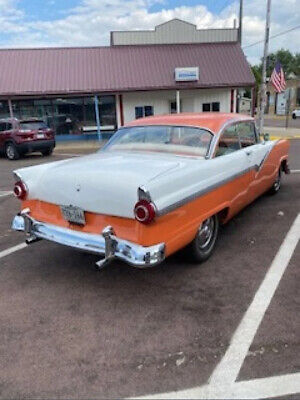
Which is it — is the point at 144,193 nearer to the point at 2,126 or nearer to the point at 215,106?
the point at 2,126

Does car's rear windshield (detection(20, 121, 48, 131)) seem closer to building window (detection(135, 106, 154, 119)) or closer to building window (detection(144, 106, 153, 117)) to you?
building window (detection(135, 106, 154, 119))

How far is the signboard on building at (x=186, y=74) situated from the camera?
22.0 m

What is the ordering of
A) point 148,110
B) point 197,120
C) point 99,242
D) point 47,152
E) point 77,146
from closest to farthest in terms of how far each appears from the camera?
point 99,242 < point 197,120 < point 47,152 < point 77,146 < point 148,110

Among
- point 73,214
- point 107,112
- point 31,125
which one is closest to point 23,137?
point 31,125

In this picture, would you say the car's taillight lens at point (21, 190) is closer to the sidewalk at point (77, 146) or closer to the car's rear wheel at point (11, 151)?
the car's rear wheel at point (11, 151)

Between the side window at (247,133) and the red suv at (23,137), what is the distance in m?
10.8

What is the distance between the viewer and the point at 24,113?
22375 mm

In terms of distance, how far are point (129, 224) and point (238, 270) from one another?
1511 millimetres

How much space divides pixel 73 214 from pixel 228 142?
232 cm

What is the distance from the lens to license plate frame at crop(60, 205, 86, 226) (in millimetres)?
3904

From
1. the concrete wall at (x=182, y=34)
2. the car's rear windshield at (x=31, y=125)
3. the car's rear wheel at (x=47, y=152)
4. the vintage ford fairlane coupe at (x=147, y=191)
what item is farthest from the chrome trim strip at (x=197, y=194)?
the concrete wall at (x=182, y=34)

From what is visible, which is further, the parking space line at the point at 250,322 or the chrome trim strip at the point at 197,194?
the chrome trim strip at the point at 197,194

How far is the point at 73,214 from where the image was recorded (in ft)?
13.0

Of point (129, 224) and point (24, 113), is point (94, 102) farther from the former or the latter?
point (129, 224)
